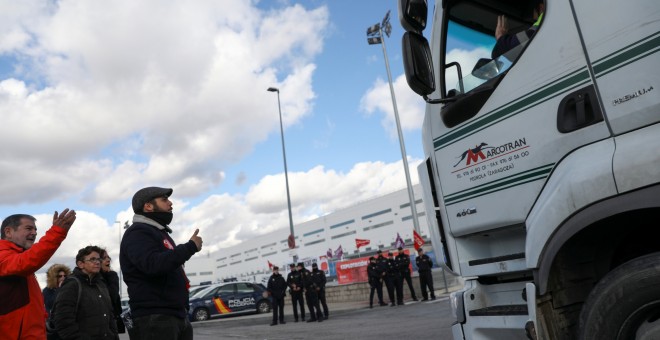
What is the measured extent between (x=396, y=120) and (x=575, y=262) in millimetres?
19707

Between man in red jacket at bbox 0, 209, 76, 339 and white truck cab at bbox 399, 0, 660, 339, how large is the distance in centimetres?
257

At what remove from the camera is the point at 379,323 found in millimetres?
10008

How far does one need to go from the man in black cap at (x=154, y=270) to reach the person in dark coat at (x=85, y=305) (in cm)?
151

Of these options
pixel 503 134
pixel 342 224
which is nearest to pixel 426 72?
pixel 503 134

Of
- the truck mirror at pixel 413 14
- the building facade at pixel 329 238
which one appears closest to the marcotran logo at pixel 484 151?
the truck mirror at pixel 413 14

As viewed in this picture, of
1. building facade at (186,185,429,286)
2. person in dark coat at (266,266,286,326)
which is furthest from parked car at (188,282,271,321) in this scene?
building facade at (186,185,429,286)

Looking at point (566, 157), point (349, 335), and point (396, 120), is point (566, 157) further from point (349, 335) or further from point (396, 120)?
point (396, 120)

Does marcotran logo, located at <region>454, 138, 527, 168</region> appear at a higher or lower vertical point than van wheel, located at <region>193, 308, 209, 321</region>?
higher

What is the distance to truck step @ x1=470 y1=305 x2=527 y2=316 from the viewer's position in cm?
285

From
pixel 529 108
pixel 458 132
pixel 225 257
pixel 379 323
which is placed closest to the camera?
pixel 529 108

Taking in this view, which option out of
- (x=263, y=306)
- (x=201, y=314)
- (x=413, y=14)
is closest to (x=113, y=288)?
(x=413, y=14)

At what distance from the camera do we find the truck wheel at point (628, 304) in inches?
82.6

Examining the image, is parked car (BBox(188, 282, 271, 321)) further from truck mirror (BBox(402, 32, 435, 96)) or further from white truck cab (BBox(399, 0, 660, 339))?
truck mirror (BBox(402, 32, 435, 96))

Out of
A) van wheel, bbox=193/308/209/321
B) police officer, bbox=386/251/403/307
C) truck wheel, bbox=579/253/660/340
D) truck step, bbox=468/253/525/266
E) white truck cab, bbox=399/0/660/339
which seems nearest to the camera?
truck wheel, bbox=579/253/660/340
